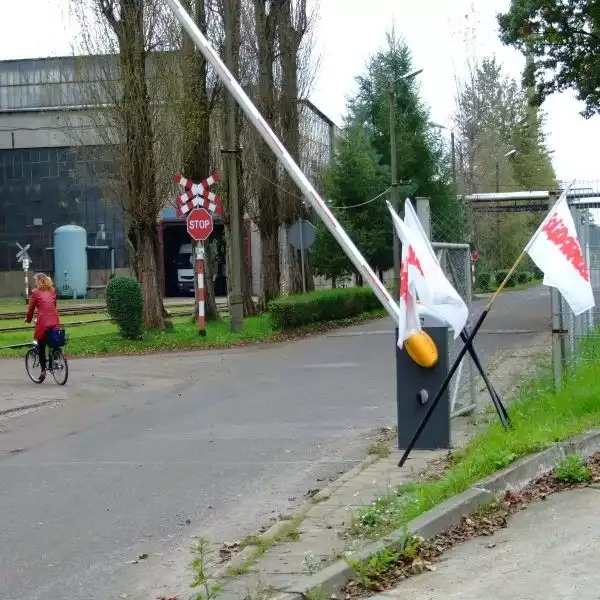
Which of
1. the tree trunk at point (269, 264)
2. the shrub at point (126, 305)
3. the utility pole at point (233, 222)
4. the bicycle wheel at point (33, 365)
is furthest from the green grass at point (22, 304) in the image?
the bicycle wheel at point (33, 365)

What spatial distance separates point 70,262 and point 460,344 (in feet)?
201

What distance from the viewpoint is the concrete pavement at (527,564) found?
5.21m

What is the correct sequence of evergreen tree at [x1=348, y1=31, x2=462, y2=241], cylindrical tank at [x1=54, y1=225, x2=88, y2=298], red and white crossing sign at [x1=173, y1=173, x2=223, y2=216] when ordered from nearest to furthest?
red and white crossing sign at [x1=173, y1=173, x2=223, y2=216]
evergreen tree at [x1=348, y1=31, x2=462, y2=241]
cylindrical tank at [x1=54, y1=225, x2=88, y2=298]

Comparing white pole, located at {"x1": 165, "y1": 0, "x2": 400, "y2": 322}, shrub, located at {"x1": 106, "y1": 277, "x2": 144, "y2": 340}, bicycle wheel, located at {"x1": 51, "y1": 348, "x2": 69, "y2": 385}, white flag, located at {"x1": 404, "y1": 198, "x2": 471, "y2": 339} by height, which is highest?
white pole, located at {"x1": 165, "y1": 0, "x2": 400, "y2": 322}

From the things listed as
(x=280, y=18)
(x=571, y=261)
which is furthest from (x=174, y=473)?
(x=280, y=18)

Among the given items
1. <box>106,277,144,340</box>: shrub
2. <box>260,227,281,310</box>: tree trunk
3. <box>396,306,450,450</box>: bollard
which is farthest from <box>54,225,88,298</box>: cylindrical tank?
<box>396,306,450,450</box>: bollard

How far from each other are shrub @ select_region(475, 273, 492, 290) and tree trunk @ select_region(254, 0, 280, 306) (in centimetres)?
2398

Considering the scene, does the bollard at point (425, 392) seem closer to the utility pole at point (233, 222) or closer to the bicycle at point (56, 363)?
the bicycle at point (56, 363)

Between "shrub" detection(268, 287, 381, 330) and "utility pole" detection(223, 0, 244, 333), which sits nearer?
"utility pole" detection(223, 0, 244, 333)

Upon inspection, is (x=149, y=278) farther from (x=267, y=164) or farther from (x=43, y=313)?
(x=43, y=313)

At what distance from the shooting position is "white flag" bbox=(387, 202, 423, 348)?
7969 millimetres

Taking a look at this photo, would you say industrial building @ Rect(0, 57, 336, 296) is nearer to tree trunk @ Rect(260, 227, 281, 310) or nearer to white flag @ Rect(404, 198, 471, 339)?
tree trunk @ Rect(260, 227, 281, 310)

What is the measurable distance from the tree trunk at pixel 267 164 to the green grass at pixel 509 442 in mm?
21343

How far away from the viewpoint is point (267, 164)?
33.2 meters
